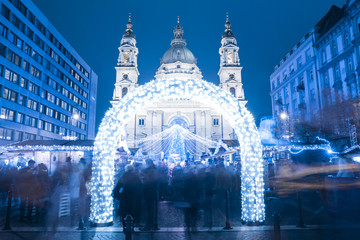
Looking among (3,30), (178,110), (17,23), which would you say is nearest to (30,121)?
(3,30)

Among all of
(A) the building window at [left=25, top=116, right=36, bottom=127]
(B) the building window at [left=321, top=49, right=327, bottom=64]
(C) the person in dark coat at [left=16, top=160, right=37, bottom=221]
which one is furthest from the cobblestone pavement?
(A) the building window at [left=25, top=116, right=36, bottom=127]

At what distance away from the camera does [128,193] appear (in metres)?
6.58

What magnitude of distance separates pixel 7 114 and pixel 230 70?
144 ft

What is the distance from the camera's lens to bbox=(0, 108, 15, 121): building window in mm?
31562

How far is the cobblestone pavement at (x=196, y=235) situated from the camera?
646 cm

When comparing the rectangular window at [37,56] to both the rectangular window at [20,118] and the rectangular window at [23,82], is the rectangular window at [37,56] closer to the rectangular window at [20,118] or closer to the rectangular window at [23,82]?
the rectangular window at [23,82]

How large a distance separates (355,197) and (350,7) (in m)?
24.0

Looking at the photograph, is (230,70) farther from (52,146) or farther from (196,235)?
(196,235)

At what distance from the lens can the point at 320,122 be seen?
28.7 meters

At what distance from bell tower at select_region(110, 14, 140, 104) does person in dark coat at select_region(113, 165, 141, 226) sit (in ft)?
166

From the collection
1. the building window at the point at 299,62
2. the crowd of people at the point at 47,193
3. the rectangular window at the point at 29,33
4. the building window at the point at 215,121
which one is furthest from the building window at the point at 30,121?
the building window at the point at 299,62

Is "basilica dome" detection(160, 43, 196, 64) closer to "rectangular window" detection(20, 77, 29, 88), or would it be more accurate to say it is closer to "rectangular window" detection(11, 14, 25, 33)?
"rectangular window" detection(11, 14, 25, 33)

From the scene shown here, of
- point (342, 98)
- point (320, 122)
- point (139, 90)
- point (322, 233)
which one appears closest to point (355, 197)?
point (322, 233)

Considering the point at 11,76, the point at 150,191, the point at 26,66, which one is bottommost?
the point at 150,191
